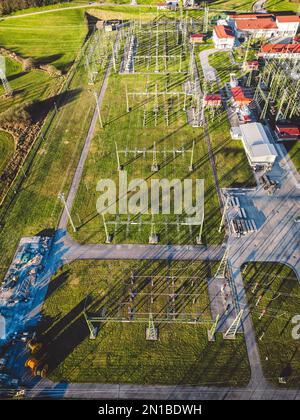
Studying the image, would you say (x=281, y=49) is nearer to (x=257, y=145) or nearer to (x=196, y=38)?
(x=196, y=38)

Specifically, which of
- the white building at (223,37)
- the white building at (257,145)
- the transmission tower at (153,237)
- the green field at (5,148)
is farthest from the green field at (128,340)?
the white building at (223,37)

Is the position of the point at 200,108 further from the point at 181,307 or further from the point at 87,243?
the point at 181,307

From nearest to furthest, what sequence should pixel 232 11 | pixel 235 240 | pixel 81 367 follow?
pixel 81 367
pixel 235 240
pixel 232 11

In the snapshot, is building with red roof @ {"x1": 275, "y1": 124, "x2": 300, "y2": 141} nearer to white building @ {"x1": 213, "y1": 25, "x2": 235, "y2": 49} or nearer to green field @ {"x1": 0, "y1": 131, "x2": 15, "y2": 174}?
white building @ {"x1": 213, "y1": 25, "x2": 235, "y2": 49}

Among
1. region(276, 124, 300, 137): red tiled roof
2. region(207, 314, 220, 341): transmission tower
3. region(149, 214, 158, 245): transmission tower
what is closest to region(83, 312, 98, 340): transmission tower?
region(207, 314, 220, 341): transmission tower

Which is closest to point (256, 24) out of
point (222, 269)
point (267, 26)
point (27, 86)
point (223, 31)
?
point (267, 26)
